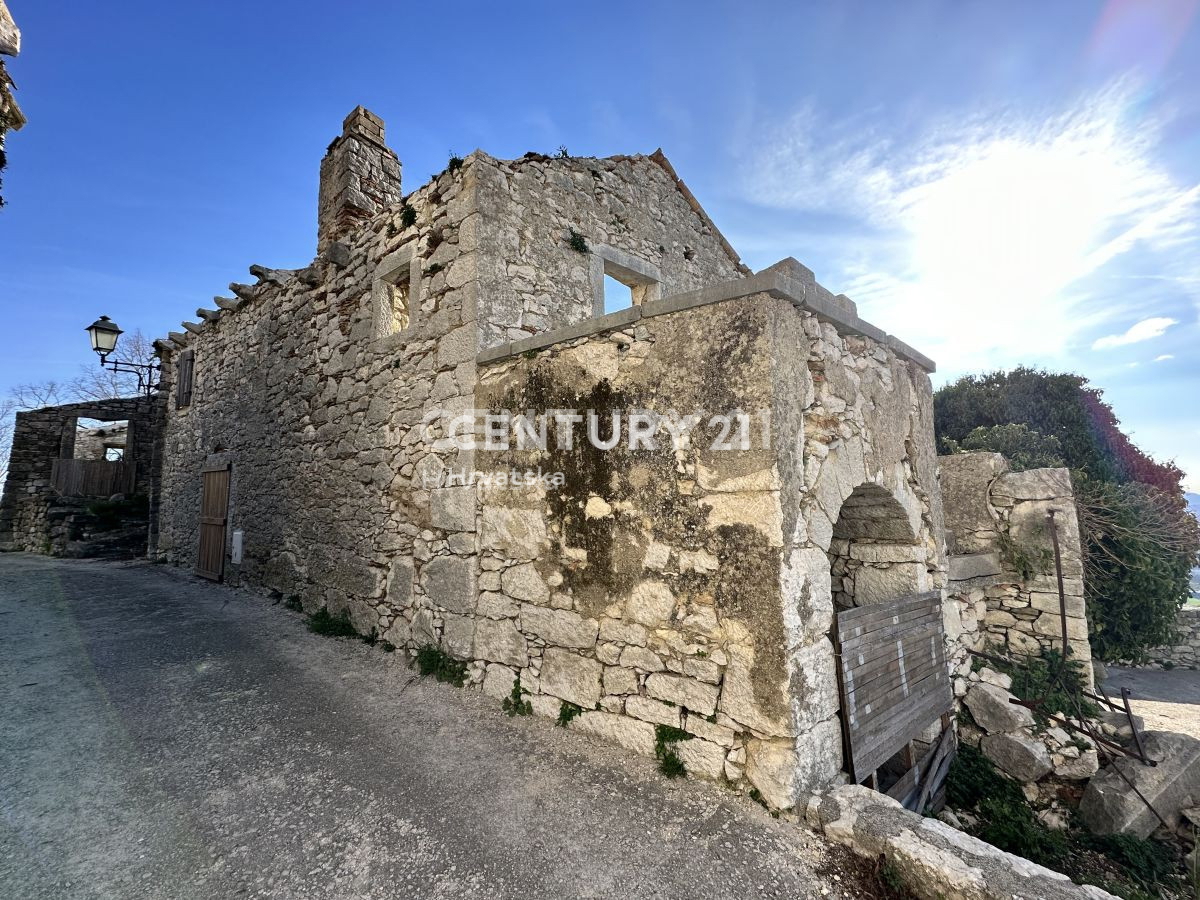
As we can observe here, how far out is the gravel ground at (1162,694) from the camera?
653 centimetres

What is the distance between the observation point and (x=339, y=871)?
225cm

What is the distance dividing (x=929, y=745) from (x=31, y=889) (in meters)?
5.01

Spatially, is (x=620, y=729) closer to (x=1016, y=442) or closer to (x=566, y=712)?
(x=566, y=712)

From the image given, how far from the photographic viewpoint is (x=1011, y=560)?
500cm

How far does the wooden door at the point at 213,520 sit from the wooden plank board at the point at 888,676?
824 cm

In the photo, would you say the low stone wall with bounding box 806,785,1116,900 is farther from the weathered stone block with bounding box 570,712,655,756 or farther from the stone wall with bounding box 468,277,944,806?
the weathered stone block with bounding box 570,712,655,756

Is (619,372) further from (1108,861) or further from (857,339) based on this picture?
(1108,861)

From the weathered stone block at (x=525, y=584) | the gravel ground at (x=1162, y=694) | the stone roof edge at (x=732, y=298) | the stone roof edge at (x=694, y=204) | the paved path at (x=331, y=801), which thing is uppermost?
the stone roof edge at (x=694, y=204)

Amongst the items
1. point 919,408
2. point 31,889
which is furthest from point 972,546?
point 31,889

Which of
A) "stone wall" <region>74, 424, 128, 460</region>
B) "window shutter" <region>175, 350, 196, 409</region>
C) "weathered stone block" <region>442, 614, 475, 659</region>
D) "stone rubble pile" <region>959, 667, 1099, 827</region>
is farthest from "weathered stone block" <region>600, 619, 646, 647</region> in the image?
"stone wall" <region>74, 424, 128, 460</region>

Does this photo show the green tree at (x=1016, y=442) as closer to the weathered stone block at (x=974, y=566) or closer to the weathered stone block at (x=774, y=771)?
the weathered stone block at (x=974, y=566)

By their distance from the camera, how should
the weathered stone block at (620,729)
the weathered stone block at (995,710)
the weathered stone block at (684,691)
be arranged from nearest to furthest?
the weathered stone block at (684,691) < the weathered stone block at (620,729) < the weathered stone block at (995,710)

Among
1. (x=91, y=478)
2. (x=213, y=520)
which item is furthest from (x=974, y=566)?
(x=91, y=478)

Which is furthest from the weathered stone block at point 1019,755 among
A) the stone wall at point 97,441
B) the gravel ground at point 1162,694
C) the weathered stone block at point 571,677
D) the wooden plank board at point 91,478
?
the stone wall at point 97,441
